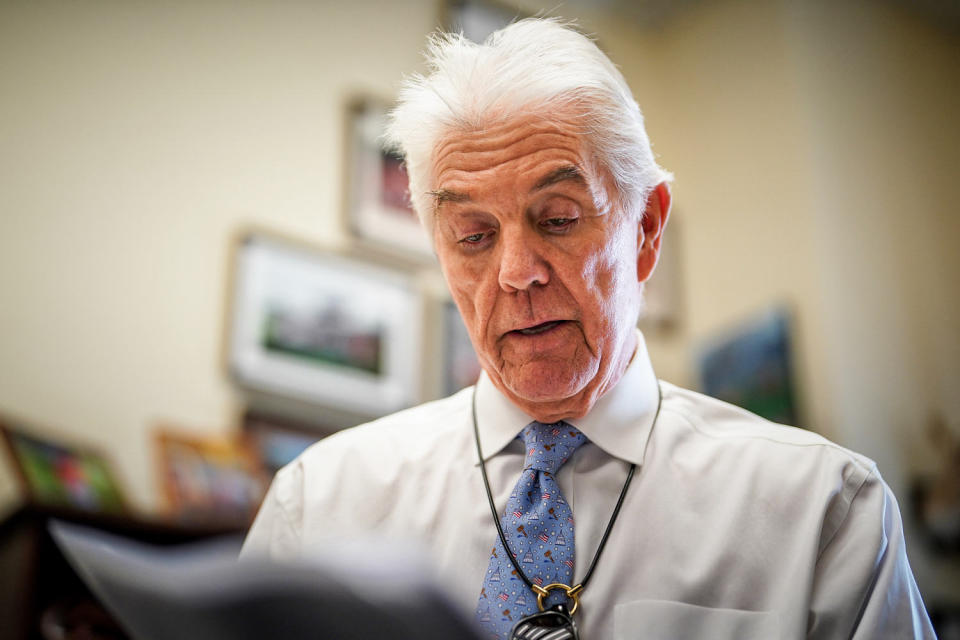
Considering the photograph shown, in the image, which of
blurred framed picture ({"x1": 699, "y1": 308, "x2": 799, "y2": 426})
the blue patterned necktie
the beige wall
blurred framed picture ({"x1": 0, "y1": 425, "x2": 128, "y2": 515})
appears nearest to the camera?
the blue patterned necktie

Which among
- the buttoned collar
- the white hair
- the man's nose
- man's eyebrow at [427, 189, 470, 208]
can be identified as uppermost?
the white hair

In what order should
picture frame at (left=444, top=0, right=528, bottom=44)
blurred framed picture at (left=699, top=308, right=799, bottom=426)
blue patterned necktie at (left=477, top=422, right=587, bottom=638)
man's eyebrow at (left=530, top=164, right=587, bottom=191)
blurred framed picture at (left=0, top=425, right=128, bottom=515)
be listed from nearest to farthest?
1. blue patterned necktie at (left=477, top=422, right=587, bottom=638)
2. man's eyebrow at (left=530, top=164, right=587, bottom=191)
3. blurred framed picture at (left=0, top=425, right=128, bottom=515)
4. blurred framed picture at (left=699, top=308, right=799, bottom=426)
5. picture frame at (left=444, top=0, right=528, bottom=44)

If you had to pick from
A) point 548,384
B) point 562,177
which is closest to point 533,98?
point 562,177

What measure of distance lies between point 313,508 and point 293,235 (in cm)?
189

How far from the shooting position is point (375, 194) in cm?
334

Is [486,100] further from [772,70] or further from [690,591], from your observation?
[772,70]

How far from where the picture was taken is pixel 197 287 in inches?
113

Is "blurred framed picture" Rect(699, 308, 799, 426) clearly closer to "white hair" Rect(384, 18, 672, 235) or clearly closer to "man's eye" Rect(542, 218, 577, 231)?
"white hair" Rect(384, 18, 672, 235)

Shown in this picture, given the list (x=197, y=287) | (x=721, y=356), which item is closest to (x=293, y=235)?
(x=197, y=287)

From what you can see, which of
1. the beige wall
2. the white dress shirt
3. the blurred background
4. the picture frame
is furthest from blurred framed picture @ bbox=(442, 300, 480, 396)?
the white dress shirt

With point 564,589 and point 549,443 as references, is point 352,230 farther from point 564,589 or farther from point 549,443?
point 564,589

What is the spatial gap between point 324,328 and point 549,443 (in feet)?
6.14

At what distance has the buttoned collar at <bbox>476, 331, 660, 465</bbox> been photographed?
1291mm

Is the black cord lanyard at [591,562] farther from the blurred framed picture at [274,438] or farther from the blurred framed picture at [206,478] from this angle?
the blurred framed picture at [274,438]
